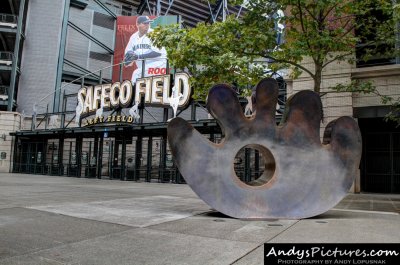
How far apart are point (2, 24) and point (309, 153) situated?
132 ft

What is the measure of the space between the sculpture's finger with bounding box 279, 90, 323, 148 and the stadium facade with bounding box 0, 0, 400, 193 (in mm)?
6104

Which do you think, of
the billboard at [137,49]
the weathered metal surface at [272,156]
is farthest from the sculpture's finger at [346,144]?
the billboard at [137,49]

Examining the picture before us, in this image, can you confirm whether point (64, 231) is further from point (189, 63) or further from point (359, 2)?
point (359, 2)

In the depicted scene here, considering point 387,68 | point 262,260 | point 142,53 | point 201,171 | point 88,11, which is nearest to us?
point 262,260

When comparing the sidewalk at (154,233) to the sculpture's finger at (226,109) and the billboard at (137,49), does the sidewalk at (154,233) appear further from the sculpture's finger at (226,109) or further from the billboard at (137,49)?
the billboard at (137,49)

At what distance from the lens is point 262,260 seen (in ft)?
16.5

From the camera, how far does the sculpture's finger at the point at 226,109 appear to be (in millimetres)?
8500

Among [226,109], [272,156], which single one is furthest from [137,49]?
[272,156]

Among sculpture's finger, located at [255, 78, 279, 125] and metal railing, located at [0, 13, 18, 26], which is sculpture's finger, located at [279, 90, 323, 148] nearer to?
sculpture's finger, located at [255, 78, 279, 125]

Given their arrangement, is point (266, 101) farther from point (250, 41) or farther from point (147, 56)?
point (147, 56)

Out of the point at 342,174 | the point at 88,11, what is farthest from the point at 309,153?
the point at 88,11

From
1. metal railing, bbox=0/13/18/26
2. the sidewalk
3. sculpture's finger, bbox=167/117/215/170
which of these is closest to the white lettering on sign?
metal railing, bbox=0/13/18/26

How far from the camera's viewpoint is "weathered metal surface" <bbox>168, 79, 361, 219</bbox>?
835cm

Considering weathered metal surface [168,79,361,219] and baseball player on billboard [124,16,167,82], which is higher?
baseball player on billboard [124,16,167,82]
